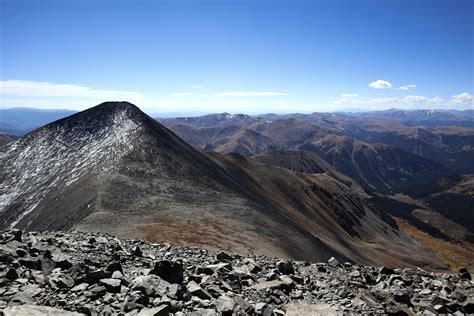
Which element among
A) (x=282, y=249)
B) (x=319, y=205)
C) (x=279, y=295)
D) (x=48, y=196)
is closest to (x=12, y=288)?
(x=279, y=295)

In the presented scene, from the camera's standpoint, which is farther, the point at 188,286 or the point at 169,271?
the point at 169,271

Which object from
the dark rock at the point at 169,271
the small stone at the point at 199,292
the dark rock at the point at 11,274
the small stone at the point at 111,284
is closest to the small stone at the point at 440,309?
the small stone at the point at 199,292

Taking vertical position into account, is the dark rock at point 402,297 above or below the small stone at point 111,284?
below

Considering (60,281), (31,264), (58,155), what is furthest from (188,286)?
(58,155)

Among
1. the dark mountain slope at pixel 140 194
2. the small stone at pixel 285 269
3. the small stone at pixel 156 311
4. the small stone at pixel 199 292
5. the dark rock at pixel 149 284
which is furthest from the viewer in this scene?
the dark mountain slope at pixel 140 194

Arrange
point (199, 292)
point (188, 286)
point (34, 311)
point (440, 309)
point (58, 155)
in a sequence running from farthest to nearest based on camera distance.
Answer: point (58, 155)
point (440, 309)
point (188, 286)
point (199, 292)
point (34, 311)

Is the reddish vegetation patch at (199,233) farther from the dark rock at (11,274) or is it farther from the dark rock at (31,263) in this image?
the dark rock at (11,274)

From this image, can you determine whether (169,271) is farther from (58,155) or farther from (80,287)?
(58,155)

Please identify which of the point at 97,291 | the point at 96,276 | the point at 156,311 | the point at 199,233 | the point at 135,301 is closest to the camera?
the point at 156,311

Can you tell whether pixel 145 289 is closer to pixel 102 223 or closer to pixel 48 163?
pixel 102 223
